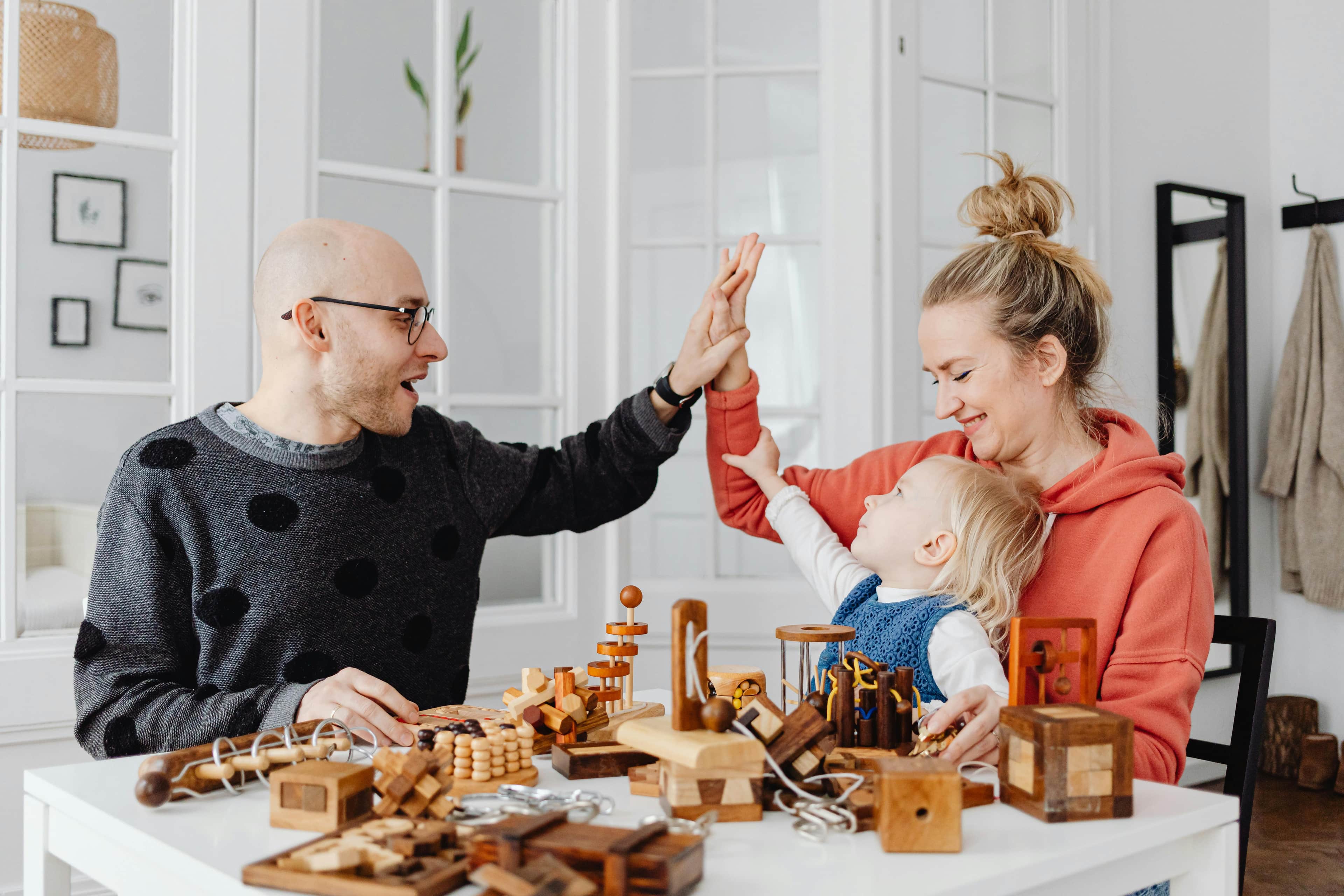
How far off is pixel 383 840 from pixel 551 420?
1.86 meters

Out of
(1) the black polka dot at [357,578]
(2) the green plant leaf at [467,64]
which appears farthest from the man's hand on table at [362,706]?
(2) the green plant leaf at [467,64]

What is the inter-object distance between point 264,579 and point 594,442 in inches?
27.9

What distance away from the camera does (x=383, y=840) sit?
91cm

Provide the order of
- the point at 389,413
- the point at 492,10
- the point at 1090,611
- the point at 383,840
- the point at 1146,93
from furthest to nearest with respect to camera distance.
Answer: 1. the point at 1146,93
2. the point at 492,10
3. the point at 389,413
4. the point at 1090,611
5. the point at 383,840

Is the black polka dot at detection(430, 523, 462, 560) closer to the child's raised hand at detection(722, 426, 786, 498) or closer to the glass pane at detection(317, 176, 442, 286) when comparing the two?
the child's raised hand at detection(722, 426, 786, 498)

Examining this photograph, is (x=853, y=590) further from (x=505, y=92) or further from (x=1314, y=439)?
(x=1314, y=439)

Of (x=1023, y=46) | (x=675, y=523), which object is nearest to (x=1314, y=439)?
(x=1023, y=46)

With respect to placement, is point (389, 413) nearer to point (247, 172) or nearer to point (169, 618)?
point (169, 618)

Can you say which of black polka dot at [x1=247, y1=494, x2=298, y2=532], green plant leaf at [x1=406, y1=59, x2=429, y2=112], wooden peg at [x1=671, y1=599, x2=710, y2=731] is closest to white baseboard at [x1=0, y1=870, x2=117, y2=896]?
black polka dot at [x1=247, y1=494, x2=298, y2=532]

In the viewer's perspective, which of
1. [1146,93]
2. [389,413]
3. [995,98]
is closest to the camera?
[389,413]

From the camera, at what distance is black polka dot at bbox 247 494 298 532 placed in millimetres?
1686

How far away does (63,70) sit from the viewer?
2.16m

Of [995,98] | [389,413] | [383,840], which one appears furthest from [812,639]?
[995,98]

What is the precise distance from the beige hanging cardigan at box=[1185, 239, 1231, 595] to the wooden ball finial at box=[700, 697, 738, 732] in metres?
3.31
